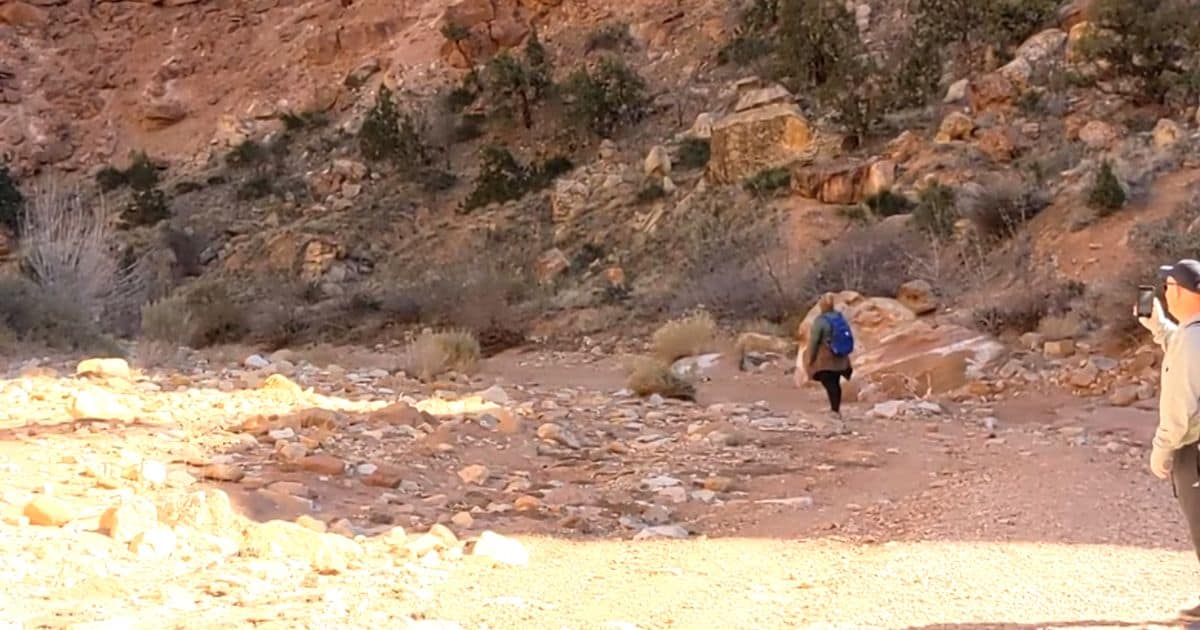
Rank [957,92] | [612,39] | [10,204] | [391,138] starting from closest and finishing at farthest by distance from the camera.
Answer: [957,92] → [391,138] → [612,39] → [10,204]

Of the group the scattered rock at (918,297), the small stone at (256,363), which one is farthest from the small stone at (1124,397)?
the small stone at (256,363)

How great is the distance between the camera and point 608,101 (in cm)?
2809

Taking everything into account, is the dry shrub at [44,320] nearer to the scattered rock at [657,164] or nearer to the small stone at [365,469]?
the small stone at [365,469]

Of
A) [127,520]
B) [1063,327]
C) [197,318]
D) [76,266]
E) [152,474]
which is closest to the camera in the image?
[127,520]

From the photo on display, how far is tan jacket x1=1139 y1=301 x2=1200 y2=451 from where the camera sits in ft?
12.6

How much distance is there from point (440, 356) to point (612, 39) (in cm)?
2009

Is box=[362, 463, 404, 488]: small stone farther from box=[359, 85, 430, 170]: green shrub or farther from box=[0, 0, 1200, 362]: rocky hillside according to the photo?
box=[359, 85, 430, 170]: green shrub

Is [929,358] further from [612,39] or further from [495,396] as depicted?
[612,39]

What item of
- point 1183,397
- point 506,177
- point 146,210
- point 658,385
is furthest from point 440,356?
point 146,210

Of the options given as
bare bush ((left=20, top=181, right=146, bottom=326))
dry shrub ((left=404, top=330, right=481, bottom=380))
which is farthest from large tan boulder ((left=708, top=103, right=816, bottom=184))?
bare bush ((left=20, top=181, right=146, bottom=326))

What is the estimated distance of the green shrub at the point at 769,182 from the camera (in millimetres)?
22781

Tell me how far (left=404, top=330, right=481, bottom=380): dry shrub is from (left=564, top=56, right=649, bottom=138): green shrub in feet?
46.0

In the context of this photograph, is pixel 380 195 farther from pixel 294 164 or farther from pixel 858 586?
pixel 858 586

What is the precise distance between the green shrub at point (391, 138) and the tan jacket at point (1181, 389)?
26.6 meters
